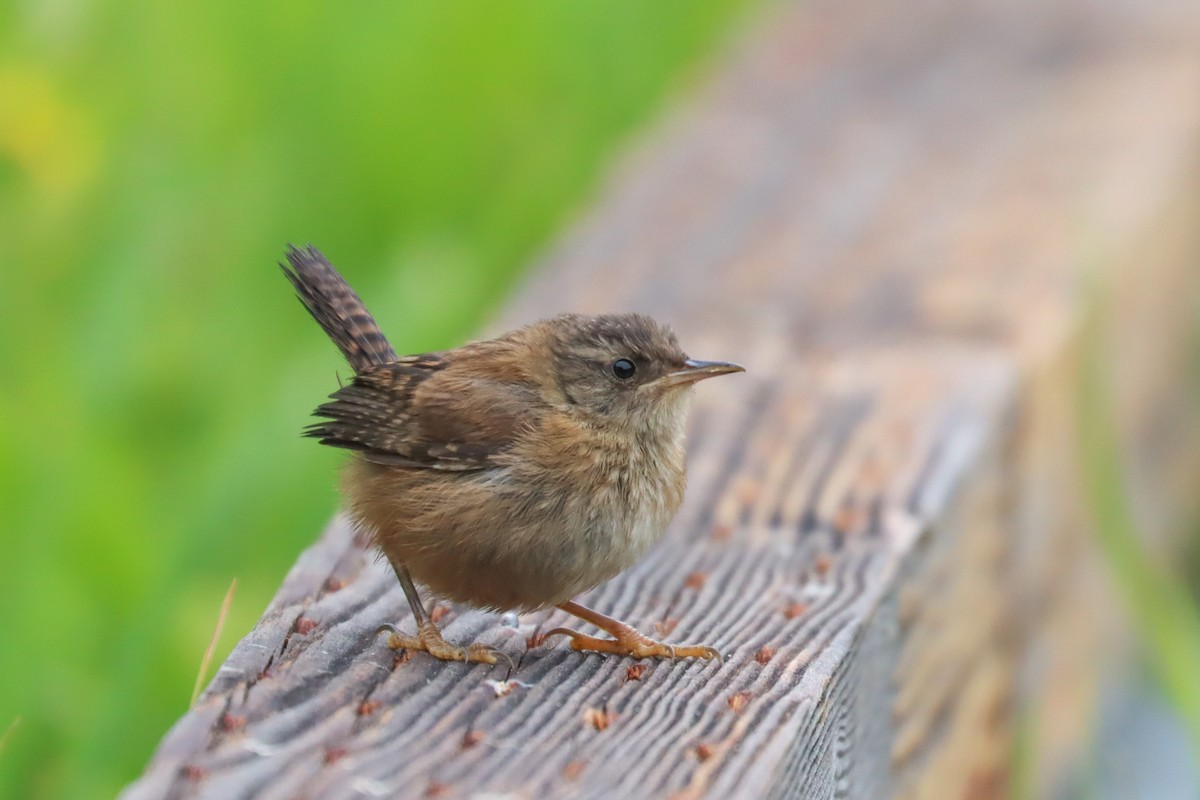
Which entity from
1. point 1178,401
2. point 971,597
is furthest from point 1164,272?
point 971,597

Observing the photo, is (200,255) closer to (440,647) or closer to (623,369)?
(623,369)

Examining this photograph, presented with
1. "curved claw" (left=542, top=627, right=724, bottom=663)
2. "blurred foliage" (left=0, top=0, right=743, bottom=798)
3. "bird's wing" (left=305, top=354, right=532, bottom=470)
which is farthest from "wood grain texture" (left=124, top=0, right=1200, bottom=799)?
"blurred foliage" (left=0, top=0, right=743, bottom=798)

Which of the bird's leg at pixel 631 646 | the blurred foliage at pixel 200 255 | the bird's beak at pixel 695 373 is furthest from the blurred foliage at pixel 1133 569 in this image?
the blurred foliage at pixel 200 255

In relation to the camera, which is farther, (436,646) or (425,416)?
(425,416)

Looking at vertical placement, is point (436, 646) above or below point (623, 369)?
below

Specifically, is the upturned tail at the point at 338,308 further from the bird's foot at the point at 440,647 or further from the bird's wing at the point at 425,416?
the bird's foot at the point at 440,647

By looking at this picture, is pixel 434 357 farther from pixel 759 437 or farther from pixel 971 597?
pixel 971 597

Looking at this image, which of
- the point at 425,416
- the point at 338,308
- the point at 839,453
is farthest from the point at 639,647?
the point at 338,308
